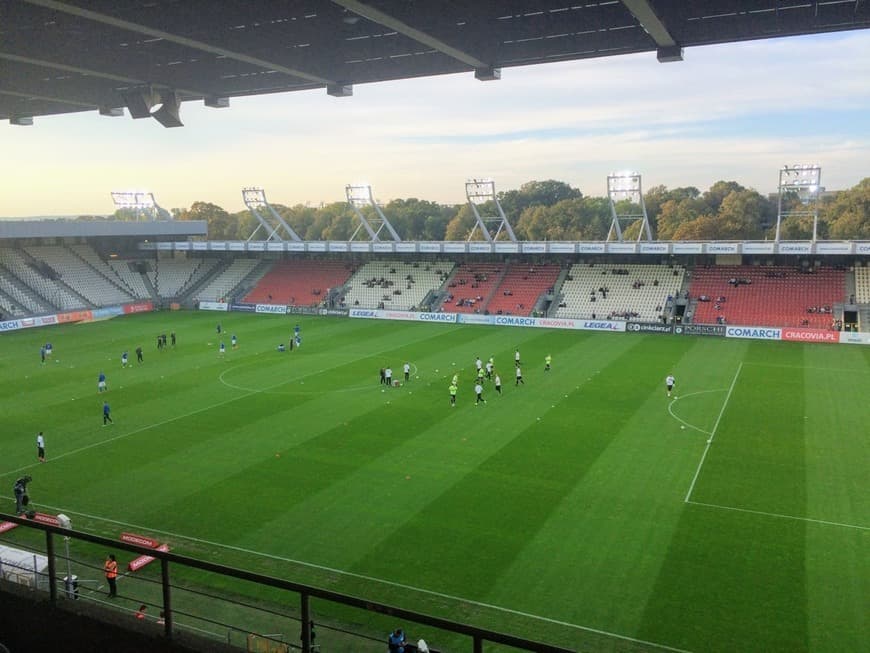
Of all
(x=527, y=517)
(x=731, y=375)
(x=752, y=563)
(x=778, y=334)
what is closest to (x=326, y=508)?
(x=527, y=517)

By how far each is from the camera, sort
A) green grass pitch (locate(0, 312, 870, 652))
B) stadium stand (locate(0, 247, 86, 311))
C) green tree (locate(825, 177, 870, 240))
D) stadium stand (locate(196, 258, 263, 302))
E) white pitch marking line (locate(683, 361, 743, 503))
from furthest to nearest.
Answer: green tree (locate(825, 177, 870, 240))
stadium stand (locate(196, 258, 263, 302))
stadium stand (locate(0, 247, 86, 311))
white pitch marking line (locate(683, 361, 743, 503))
green grass pitch (locate(0, 312, 870, 652))

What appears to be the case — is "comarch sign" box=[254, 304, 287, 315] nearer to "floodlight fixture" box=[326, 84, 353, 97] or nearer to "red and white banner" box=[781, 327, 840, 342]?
"red and white banner" box=[781, 327, 840, 342]

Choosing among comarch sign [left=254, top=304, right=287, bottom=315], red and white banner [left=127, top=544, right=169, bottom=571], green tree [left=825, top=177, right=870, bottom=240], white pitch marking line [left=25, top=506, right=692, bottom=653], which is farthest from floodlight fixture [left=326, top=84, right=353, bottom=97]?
green tree [left=825, top=177, right=870, bottom=240]

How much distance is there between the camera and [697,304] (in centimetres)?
5444

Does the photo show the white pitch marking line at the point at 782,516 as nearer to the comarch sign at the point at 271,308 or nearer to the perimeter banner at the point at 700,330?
the perimeter banner at the point at 700,330

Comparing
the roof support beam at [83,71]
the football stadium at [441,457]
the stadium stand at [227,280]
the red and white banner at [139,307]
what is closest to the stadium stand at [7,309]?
the football stadium at [441,457]

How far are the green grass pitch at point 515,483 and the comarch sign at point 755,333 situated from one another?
770cm

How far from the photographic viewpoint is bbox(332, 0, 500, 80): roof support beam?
475 inches

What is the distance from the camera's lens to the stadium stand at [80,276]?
66.8m

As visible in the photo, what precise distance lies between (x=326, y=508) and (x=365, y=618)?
215 inches

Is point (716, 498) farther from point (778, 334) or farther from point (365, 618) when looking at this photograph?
point (778, 334)

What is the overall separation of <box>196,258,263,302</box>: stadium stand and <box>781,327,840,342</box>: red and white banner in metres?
49.7

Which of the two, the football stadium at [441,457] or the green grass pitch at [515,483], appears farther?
the green grass pitch at [515,483]

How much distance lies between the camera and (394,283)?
67.8m
